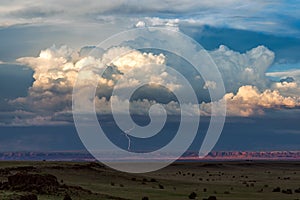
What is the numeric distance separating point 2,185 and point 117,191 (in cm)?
1831

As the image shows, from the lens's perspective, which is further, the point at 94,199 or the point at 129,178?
the point at 129,178

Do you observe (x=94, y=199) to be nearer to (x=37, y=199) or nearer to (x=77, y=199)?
(x=77, y=199)

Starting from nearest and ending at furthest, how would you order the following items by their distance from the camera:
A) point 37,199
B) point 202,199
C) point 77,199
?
point 37,199 → point 77,199 → point 202,199

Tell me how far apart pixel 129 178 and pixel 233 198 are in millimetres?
30155

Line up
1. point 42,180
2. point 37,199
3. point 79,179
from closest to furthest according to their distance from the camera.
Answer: point 37,199 < point 42,180 < point 79,179

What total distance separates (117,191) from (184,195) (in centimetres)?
909

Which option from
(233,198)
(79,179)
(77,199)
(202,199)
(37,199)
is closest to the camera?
(37,199)

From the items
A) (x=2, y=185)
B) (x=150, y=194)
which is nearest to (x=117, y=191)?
(x=150, y=194)

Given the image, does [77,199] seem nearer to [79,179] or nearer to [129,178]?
[79,179]

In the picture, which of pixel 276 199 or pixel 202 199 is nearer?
pixel 202 199

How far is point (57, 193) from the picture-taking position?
2292 inches

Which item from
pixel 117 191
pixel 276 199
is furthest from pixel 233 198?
pixel 117 191

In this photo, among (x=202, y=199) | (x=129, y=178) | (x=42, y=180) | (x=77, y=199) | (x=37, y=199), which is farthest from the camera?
(x=129, y=178)

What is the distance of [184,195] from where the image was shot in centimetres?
7312
